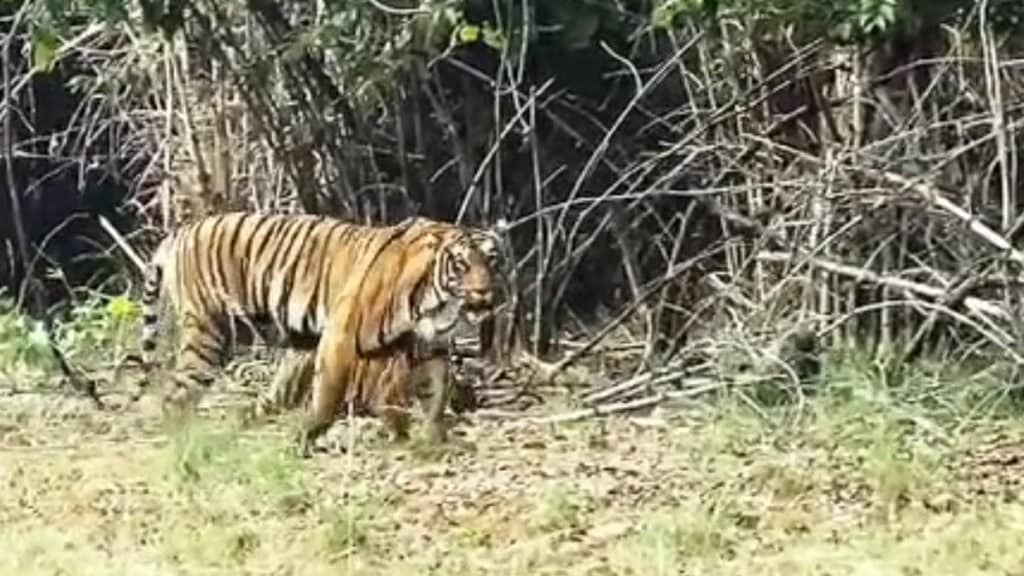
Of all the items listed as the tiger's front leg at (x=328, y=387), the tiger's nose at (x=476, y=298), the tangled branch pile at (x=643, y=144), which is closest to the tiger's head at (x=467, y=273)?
the tiger's nose at (x=476, y=298)

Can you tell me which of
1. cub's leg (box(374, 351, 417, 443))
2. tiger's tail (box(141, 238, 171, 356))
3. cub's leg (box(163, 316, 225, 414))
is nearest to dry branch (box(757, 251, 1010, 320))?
cub's leg (box(374, 351, 417, 443))

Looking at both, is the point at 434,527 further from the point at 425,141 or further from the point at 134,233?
the point at 134,233

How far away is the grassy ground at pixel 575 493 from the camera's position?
620cm

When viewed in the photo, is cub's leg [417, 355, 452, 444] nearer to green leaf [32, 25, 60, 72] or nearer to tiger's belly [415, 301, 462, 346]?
tiger's belly [415, 301, 462, 346]

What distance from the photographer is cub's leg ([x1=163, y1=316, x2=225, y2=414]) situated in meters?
8.32

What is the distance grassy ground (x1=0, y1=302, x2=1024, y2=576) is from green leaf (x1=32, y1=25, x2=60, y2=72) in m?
1.58

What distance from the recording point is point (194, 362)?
833 cm

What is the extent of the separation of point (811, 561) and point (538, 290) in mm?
3415

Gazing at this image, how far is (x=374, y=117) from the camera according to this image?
32.7 feet

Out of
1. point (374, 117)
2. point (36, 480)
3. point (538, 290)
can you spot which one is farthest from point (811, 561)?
point (374, 117)

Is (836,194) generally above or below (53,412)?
above

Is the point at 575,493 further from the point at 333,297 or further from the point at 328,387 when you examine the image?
the point at 333,297

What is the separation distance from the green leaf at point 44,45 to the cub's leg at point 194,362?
140cm

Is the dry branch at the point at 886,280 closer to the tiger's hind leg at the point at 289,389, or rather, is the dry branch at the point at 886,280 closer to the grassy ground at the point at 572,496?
the grassy ground at the point at 572,496
